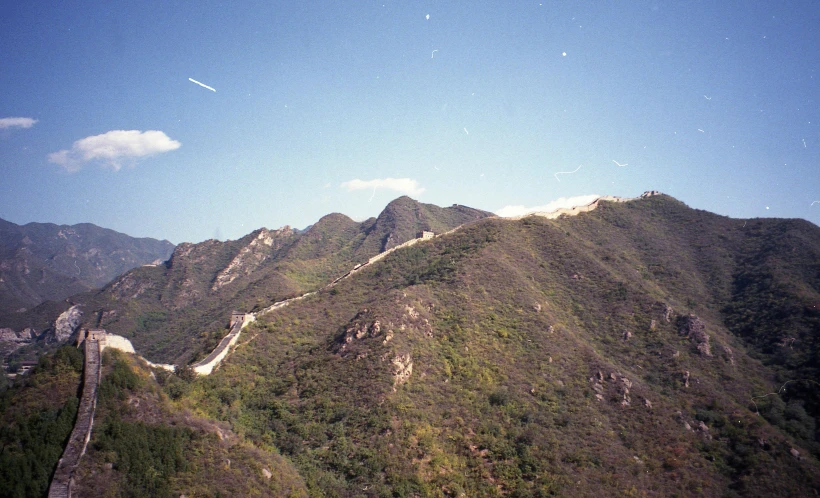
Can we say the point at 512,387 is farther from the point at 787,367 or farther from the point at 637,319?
the point at 787,367

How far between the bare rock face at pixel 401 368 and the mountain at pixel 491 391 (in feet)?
0.42

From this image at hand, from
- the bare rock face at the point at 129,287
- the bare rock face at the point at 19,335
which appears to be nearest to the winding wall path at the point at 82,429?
the bare rock face at the point at 129,287

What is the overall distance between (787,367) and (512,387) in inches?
1152

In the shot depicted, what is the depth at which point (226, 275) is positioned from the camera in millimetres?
105500

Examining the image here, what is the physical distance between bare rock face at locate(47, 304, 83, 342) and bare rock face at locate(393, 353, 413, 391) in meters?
93.6

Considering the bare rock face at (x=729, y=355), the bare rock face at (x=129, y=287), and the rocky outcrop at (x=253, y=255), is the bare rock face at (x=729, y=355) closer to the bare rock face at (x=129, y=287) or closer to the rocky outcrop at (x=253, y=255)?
the rocky outcrop at (x=253, y=255)

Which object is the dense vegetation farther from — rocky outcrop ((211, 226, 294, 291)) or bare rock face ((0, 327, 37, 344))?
bare rock face ((0, 327, 37, 344))

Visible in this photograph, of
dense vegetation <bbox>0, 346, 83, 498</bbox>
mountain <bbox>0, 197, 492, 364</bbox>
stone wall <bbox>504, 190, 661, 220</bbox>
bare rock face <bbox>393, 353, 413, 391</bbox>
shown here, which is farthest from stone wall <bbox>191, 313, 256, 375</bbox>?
stone wall <bbox>504, 190, 661, 220</bbox>

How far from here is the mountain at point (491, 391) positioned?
2392 centimetres

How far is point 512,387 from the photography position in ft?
124

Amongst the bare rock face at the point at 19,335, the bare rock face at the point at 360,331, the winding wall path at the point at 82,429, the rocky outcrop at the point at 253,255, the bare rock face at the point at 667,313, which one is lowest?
the bare rock face at the point at 19,335

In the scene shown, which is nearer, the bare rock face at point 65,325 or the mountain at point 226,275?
the mountain at point 226,275

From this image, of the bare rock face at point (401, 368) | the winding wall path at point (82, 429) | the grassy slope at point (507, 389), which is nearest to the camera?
the winding wall path at point (82, 429)

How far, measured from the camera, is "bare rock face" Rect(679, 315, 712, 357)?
45.2 m
